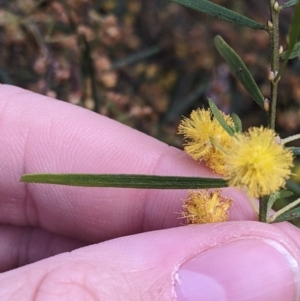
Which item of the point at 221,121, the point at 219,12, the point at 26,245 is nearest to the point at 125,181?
the point at 221,121

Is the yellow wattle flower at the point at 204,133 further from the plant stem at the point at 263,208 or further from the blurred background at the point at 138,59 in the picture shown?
the blurred background at the point at 138,59

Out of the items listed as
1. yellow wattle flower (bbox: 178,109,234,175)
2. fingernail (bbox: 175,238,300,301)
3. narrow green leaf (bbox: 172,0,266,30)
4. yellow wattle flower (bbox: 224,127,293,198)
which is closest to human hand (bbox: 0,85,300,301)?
fingernail (bbox: 175,238,300,301)

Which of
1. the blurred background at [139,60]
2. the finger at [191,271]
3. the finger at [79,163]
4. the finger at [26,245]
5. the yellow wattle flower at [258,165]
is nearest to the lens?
the yellow wattle flower at [258,165]

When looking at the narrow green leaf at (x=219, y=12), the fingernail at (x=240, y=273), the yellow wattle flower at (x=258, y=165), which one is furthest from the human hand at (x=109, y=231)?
the narrow green leaf at (x=219, y=12)

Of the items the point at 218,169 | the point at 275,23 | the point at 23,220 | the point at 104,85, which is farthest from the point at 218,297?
the point at 104,85

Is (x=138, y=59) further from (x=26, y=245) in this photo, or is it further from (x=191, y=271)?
(x=191, y=271)

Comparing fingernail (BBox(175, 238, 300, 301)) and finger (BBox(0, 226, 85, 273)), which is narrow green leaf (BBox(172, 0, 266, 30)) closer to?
fingernail (BBox(175, 238, 300, 301))
